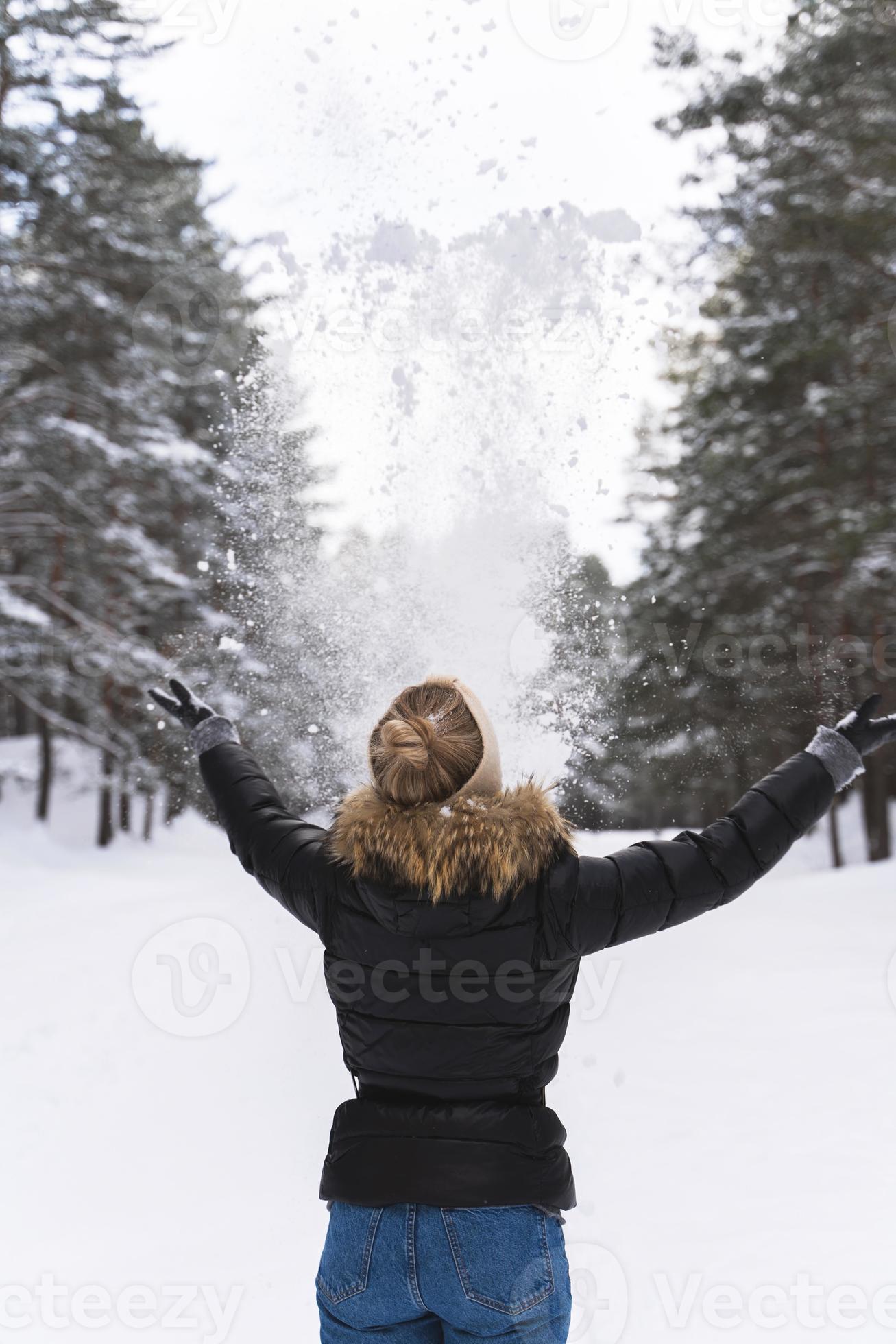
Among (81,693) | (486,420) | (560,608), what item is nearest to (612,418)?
(486,420)

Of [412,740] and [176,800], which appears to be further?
[176,800]

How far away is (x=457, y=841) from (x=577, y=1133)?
4.23 metres

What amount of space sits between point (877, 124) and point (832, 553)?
15.0 ft

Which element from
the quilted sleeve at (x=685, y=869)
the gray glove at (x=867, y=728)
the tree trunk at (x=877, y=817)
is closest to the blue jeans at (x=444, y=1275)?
the quilted sleeve at (x=685, y=869)

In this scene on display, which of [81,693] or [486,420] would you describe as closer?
[486,420]

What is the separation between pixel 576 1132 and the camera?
5.27 metres

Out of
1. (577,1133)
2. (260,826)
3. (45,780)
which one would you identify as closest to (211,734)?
(260,826)

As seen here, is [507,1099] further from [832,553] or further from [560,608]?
[832,553]

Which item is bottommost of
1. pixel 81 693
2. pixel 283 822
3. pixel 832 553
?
pixel 283 822

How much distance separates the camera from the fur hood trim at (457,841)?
1695 mm

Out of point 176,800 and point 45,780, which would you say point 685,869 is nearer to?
point 176,800

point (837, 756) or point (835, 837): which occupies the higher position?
point (837, 756)

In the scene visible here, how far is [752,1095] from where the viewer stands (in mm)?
5559

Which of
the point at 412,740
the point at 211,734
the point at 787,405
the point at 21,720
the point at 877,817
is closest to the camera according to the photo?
the point at 412,740
